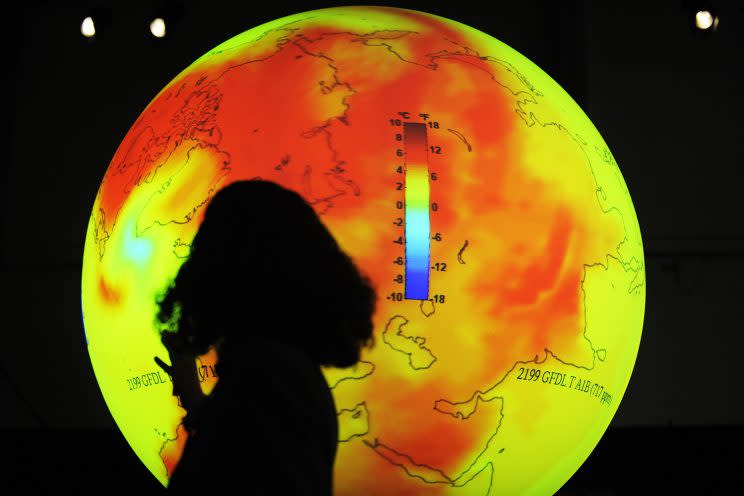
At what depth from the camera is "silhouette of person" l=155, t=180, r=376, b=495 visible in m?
1.08

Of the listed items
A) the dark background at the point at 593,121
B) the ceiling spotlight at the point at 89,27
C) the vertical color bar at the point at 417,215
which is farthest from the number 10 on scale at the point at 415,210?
the ceiling spotlight at the point at 89,27

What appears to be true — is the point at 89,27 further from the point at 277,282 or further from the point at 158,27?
the point at 277,282

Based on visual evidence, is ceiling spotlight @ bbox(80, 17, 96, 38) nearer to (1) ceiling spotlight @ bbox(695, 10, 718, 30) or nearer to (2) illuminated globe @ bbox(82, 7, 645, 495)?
(2) illuminated globe @ bbox(82, 7, 645, 495)

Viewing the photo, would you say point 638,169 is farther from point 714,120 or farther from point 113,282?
point 113,282

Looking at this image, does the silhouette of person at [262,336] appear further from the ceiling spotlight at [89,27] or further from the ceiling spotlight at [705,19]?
the ceiling spotlight at [705,19]

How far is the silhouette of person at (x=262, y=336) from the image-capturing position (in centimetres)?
108

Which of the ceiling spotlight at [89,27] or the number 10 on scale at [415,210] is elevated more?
the ceiling spotlight at [89,27]

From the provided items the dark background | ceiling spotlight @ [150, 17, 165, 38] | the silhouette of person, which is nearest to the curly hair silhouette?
the silhouette of person

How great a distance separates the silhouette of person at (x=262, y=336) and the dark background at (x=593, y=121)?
6.39 ft

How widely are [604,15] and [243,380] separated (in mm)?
2785

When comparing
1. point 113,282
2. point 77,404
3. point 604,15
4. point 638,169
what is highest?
point 604,15

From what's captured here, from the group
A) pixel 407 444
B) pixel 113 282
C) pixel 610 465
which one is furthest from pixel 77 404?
pixel 407 444

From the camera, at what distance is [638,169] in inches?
132

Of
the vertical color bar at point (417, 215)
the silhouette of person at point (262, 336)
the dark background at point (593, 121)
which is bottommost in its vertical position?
the silhouette of person at point (262, 336)
